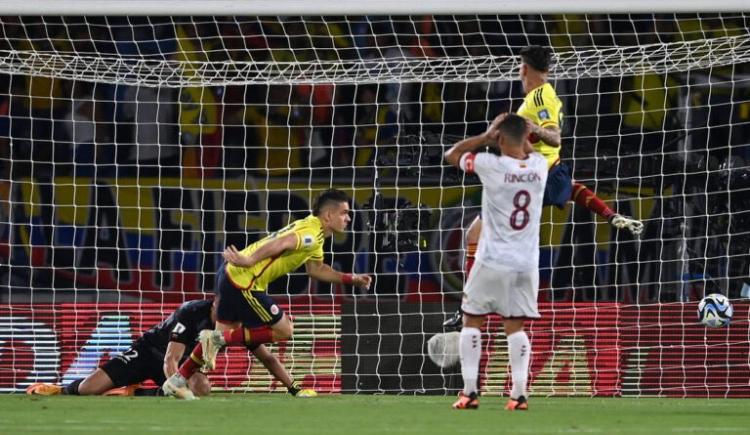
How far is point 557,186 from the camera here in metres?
10.6

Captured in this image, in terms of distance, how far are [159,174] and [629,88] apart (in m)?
5.63

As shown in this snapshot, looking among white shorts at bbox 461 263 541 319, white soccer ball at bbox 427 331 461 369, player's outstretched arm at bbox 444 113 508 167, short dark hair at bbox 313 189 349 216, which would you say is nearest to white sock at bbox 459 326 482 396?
white shorts at bbox 461 263 541 319

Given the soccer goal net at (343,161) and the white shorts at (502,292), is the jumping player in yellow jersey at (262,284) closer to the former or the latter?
the white shorts at (502,292)

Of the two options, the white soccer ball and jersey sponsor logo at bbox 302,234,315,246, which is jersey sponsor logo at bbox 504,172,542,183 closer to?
jersey sponsor logo at bbox 302,234,315,246

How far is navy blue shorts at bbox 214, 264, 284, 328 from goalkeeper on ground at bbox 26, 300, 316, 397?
2.41ft

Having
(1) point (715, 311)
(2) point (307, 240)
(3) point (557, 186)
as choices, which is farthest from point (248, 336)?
(1) point (715, 311)

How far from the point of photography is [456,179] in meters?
17.6

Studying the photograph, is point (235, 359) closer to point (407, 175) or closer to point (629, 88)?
point (407, 175)

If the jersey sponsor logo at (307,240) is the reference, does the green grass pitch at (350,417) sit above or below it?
below

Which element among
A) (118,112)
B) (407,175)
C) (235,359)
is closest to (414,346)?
(235,359)

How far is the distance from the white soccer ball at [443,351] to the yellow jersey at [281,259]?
256 cm

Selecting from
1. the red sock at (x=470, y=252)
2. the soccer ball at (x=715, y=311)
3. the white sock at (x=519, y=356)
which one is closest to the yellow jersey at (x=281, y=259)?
the red sock at (x=470, y=252)

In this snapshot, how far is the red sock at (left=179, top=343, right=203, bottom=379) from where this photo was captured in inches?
441

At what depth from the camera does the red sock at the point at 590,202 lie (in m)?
10.8
